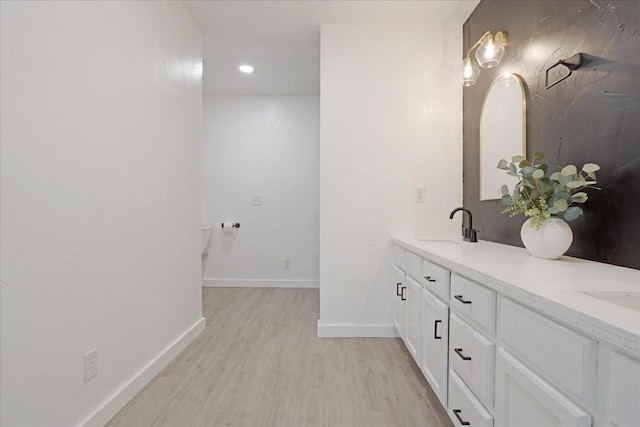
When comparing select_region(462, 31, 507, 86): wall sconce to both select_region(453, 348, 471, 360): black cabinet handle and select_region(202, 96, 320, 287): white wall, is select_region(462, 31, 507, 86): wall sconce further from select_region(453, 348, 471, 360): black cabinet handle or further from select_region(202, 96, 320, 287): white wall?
select_region(202, 96, 320, 287): white wall

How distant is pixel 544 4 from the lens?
1569 millimetres

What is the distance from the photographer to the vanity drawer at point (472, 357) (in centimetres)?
105

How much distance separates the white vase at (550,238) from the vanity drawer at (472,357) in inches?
17.9

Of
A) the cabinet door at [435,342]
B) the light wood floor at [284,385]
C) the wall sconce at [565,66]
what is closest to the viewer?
the wall sconce at [565,66]

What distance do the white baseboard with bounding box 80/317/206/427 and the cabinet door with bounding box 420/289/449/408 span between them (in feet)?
5.05

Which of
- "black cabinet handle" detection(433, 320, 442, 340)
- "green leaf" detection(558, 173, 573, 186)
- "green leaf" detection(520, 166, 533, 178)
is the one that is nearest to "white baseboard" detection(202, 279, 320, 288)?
"black cabinet handle" detection(433, 320, 442, 340)

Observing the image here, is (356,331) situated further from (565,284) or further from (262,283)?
(262,283)

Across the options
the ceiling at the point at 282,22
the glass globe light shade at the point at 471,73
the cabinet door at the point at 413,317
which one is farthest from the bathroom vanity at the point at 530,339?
the ceiling at the point at 282,22

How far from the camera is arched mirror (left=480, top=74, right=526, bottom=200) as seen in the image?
176 centimetres

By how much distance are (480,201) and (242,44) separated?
2414mm

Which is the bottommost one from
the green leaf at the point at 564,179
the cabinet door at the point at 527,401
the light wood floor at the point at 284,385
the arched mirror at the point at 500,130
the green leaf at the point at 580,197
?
the light wood floor at the point at 284,385

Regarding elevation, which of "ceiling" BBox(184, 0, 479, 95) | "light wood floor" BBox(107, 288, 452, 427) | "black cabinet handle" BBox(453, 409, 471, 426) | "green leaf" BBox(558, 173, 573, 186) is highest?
"ceiling" BBox(184, 0, 479, 95)

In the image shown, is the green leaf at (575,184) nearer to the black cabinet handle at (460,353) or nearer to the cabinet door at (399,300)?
the black cabinet handle at (460,353)

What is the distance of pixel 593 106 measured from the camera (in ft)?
4.14
